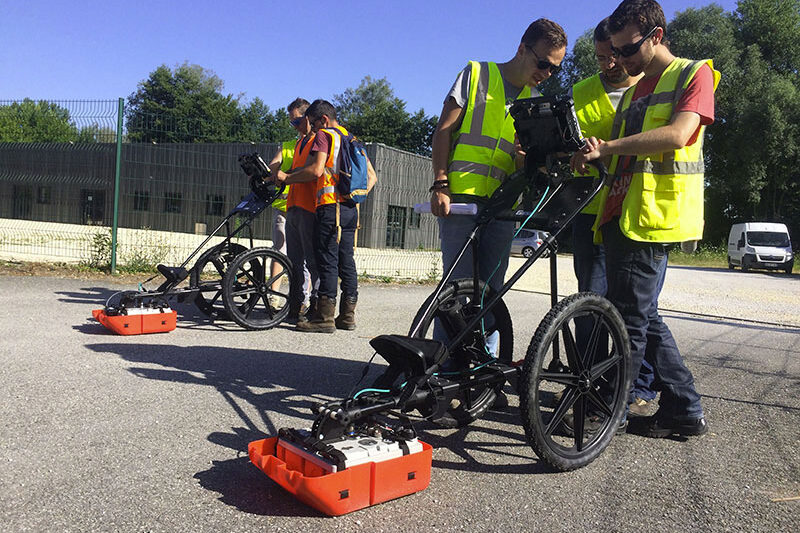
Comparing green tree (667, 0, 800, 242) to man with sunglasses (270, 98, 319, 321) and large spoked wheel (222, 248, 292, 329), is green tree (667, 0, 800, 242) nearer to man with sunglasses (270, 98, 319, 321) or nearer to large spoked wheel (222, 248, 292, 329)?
man with sunglasses (270, 98, 319, 321)

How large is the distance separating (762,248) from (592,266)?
30.1 meters

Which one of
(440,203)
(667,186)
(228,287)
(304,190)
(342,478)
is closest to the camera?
(342,478)

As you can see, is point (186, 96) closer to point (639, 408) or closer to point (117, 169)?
point (117, 169)

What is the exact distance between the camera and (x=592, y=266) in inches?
148

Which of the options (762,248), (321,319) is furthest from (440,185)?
(762,248)

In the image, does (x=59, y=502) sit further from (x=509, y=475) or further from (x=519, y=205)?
(x=519, y=205)

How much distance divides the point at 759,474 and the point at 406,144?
210ft

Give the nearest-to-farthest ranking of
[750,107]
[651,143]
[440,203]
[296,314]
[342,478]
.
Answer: [342,478] < [651,143] < [440,203] < [296,314] < [750,107]

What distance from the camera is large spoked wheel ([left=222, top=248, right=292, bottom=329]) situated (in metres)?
5.75

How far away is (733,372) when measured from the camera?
521 cm

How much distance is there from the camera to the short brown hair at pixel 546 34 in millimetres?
3523

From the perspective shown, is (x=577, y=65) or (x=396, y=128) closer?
(x=577, y=65)

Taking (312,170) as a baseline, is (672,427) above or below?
below

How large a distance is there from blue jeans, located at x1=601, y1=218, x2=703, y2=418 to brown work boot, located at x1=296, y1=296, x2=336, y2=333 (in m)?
3.12
